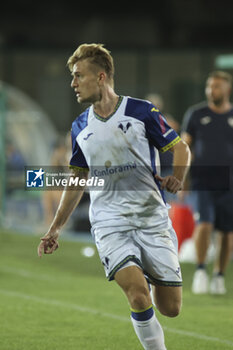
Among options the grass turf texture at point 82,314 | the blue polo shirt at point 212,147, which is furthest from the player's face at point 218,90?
the grass turf texture at point 82,314

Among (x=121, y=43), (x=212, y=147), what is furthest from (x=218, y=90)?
(x=121, y=43)

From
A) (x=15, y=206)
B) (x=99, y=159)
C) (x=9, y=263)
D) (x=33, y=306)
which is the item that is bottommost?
(x=15, y=206)

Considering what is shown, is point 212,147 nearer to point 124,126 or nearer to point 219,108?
point 219,108

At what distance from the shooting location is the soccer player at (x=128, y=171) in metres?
5.59

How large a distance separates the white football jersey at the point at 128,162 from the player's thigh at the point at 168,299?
39 cm

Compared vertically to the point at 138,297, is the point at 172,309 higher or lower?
lower

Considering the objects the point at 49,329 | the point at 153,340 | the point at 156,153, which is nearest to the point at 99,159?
the point at 156,153

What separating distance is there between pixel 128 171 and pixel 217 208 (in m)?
4.32

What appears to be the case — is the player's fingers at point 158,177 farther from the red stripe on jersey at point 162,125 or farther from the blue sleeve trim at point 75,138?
the blue sleeve trim at point 75,138

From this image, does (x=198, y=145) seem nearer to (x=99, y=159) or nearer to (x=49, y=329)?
(x=49, y=329)

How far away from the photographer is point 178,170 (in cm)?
556

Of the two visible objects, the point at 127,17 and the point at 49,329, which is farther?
the point at 127,17

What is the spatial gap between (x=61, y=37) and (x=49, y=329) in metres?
31.0

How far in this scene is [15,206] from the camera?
20.9 m
